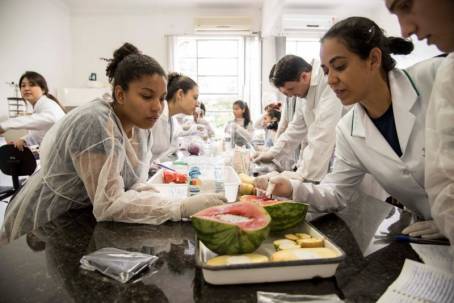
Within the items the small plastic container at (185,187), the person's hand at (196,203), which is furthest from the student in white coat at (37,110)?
the person's hand at (196,203)

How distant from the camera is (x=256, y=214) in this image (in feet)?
2.33

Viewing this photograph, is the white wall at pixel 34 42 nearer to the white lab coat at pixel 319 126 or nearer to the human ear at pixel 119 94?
the human ear at pixel 119 94

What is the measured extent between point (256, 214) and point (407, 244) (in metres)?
0.40

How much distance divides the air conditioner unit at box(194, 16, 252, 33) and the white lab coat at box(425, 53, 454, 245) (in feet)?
17.0

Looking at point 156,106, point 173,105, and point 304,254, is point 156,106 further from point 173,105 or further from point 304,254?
point 173,105

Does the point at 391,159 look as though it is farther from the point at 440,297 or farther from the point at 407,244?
the point at 440,297

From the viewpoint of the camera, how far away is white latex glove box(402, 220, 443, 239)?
2.70 feet

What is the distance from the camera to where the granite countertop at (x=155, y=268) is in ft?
1.88

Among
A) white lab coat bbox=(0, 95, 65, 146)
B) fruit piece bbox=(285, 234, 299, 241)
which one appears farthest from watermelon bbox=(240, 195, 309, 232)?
white lab coat bbox=(0, 95, 65, 146)

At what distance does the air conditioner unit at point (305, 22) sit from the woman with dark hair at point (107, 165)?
5.07 meters

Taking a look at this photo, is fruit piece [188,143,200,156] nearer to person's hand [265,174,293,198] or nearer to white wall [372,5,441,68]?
person's hand [265,174,293,198]

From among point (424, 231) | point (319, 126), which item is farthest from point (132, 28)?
point (424, 231)

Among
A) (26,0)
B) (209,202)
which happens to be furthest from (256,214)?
(26,0)

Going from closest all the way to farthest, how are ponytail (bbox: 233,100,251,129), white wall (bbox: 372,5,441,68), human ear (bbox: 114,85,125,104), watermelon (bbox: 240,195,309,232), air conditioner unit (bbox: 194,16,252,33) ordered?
watermelon (bbox: 240,195,309,232) → human ear (bbox: 114,85,125,104) → white wall (bbox: 372,5,441,68) → ponytail (bbox: 233,100,251,129) → air conditioner unit (bbox: 194,16,252,33)
